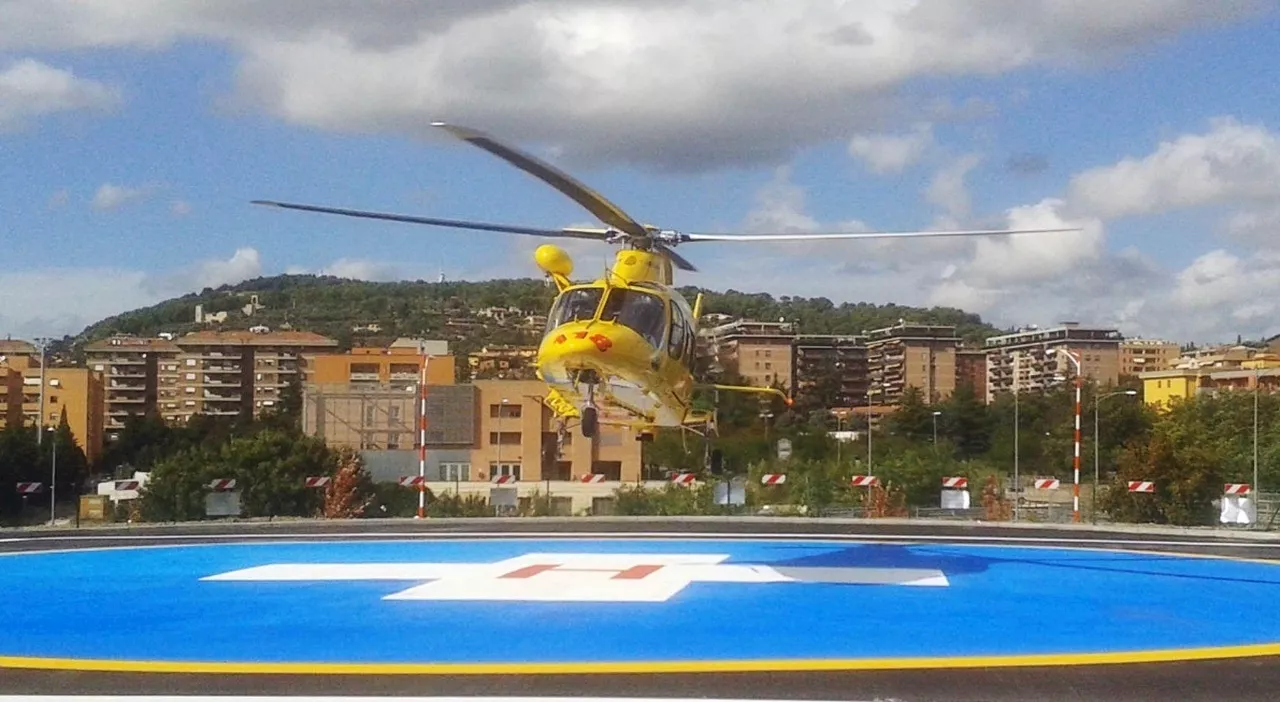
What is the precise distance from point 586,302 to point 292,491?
30315mm

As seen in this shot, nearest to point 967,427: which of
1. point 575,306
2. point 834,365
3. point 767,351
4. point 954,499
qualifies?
point 834,365

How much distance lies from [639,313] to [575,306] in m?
0.97

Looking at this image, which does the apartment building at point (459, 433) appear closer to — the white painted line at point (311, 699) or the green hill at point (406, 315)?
the green hill at point (406, 315)

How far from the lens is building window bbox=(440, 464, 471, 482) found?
78.6m

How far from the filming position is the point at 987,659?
1312cm

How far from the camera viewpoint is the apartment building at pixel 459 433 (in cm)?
7381

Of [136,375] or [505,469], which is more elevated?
[136,375]

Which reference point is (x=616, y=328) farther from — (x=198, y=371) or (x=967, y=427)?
(x=198, y=371)

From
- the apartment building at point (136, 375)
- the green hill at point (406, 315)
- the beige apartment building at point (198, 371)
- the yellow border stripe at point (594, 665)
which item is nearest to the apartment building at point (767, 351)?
the green hill at point (406, 315)

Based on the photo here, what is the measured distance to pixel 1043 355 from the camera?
550 ft

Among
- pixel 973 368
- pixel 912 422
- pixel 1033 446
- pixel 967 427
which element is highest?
pixel 973 368

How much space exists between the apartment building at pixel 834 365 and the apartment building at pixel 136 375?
86.2 m

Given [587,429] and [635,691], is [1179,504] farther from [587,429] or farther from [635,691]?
[635,691]

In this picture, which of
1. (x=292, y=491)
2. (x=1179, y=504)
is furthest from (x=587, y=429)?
(x=292, y=491)
